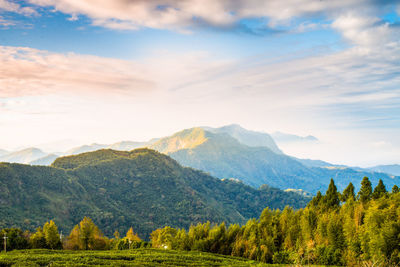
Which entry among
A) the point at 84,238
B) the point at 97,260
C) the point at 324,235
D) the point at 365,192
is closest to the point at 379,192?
the point at 365,192

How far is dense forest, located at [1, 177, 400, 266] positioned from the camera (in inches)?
1923

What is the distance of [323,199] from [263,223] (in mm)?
20028

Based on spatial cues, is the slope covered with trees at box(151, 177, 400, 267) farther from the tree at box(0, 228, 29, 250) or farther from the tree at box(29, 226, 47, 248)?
the tree at box(0, 228, 29, 250)

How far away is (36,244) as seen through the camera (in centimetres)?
7406

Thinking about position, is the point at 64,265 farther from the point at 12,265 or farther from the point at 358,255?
the point at 358,255

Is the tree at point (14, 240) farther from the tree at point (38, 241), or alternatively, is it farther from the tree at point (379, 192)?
the tree at point (379, 192)

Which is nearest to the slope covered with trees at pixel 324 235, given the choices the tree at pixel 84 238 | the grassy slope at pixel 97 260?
the grassy slope at pixel 97 260

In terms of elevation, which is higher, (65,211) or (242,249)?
(242,249)

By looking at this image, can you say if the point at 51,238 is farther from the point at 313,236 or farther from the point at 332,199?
the point at 332,199

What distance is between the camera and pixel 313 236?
64.2m

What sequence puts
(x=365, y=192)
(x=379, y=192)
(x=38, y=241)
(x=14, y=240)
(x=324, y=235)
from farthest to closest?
(x=38, y=241)
(x=379, y=192)
(x=365, y=192)
(x=14, y=240)
(x=324, y=235)

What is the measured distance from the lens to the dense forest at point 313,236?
48844mm

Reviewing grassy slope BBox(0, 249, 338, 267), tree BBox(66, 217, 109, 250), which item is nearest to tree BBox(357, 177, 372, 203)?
grassy slope BBox(0, 249, 338, 267)

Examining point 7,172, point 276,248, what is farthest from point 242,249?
point 7,172
